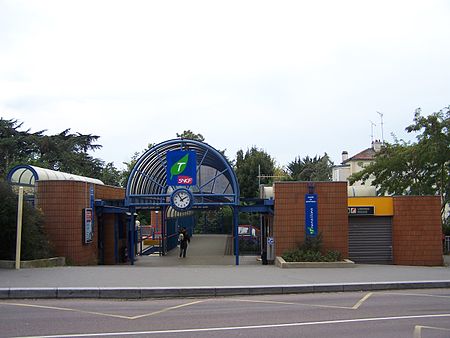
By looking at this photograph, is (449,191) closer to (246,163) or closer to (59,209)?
(59,209)

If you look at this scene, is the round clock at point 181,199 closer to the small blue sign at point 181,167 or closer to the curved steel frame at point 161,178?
the curved steel frame at point 161,178

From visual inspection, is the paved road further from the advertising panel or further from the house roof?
the house roof

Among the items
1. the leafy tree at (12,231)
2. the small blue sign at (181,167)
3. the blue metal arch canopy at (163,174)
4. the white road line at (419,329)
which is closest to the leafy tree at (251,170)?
the blue metal arch canopy at (163,174)

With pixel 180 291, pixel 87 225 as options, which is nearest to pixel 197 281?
pixel 180 291

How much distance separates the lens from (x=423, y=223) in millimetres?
23344

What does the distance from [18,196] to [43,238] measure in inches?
68.2

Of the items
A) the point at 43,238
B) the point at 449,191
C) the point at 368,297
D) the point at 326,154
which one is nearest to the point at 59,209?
the point at 43,238

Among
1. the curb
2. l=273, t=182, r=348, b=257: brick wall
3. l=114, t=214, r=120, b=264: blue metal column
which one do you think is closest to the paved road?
the curb

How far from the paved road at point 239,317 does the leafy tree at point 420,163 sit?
54.8 ft

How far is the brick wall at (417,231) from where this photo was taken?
23188 mm

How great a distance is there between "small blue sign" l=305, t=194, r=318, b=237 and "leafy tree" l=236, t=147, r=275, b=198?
3184 cm

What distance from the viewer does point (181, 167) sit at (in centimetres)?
2259

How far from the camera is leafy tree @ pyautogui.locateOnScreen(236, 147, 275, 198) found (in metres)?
53.7

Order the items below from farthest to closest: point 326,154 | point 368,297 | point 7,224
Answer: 1. point 326,154
2. point 7,224
3. point 368,297
